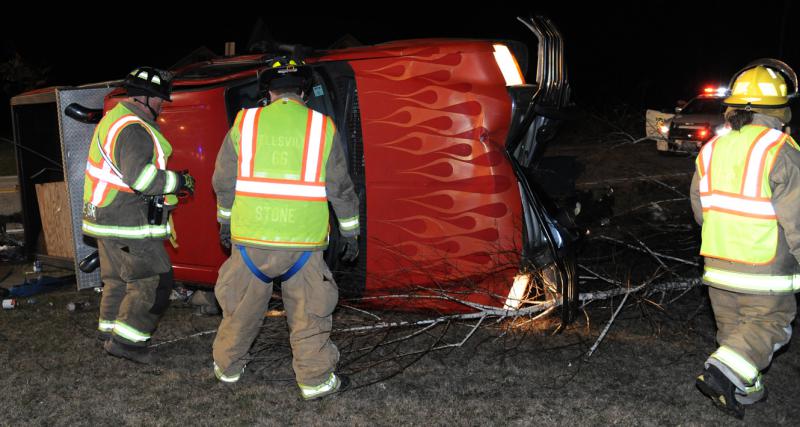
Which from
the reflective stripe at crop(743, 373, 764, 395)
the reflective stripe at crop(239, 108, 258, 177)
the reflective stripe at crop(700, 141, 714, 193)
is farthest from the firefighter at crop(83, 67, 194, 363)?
the reflective stripe at crop(743, 373, 764, 395)

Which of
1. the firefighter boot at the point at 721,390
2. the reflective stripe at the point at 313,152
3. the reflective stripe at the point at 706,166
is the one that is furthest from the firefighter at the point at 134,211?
the firefighter boot at the point at 721,390

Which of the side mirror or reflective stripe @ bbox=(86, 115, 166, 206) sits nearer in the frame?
reflective stripe @ bbox=(86, 115, 166, 206)

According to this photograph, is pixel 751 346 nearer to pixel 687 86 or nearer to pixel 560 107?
pixel 560 107

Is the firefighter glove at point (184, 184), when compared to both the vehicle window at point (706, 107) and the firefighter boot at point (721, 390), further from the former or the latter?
the vehicle window at point (706, 107)

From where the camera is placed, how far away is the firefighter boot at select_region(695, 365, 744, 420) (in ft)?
10.8

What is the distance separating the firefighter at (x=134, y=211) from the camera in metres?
4.18

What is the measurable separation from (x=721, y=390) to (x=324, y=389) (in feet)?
6.25

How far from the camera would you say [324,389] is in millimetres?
3688

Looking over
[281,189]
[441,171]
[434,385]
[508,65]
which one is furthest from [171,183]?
[508,65]

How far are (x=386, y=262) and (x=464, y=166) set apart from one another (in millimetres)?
773

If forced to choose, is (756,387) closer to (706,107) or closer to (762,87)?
(762,87)

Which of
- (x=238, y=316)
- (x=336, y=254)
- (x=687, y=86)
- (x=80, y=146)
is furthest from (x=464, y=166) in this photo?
(x=687, y=86)

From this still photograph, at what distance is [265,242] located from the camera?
141 inches

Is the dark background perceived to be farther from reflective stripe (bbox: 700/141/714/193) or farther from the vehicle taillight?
reflective stripe (bbox: 700/141/714/193)
